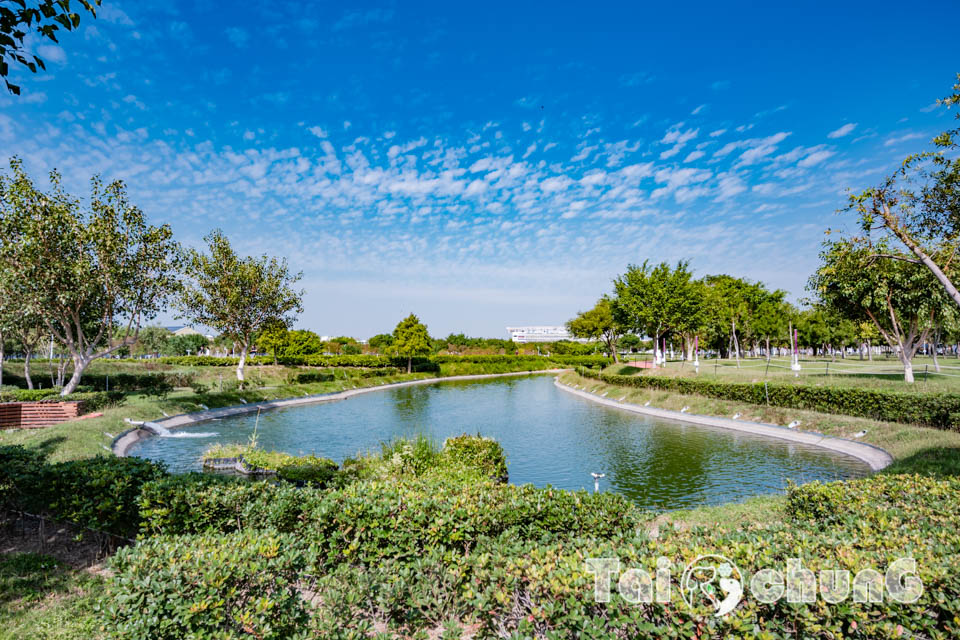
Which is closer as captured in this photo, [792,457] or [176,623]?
[176,623]

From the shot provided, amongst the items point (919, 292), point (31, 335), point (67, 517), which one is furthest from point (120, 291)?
point (919, 292)

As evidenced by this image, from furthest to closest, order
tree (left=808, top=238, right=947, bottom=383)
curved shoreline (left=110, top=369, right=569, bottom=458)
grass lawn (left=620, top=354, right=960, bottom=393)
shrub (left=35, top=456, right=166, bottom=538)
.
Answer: tree (left=808, top=238, right=947, bottom=383) → grass lawn (left=620, top=354, right=960, bottom=393) → curved shoreline (left=110, top=369, right=569, bottom=458) → shrub (left=35, top=456, right=166, bottom=538)

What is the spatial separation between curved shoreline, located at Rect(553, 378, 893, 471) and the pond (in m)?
0.40

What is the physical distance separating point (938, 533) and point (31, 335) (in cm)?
→ 4121

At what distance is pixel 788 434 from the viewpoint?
56.3 feet

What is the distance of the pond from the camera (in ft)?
39.4

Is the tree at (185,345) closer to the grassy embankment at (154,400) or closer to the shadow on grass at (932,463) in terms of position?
the grassy embankment at (154,400)

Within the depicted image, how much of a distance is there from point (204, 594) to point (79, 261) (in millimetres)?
22429

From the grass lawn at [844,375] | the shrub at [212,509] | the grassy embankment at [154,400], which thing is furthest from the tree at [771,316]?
the shrub at [212,509]

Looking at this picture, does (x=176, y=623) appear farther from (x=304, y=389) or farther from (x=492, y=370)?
(x=492, y=370)

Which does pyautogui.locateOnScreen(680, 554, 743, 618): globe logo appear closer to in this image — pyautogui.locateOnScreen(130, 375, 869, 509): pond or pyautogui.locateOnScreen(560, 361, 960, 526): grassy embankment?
pyautogui.locateOnScreen(560, 361, 960, 526): grassy embankment

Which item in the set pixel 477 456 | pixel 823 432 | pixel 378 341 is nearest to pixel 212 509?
pixel 477 456

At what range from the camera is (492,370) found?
6275 cm

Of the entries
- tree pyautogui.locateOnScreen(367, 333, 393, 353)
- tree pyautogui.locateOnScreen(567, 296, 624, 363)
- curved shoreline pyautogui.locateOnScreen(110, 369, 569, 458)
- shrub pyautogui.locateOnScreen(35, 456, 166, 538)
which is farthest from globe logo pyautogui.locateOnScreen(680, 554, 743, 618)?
tree pyautogui.locateOnScreen(367, 333, 393, 353)
